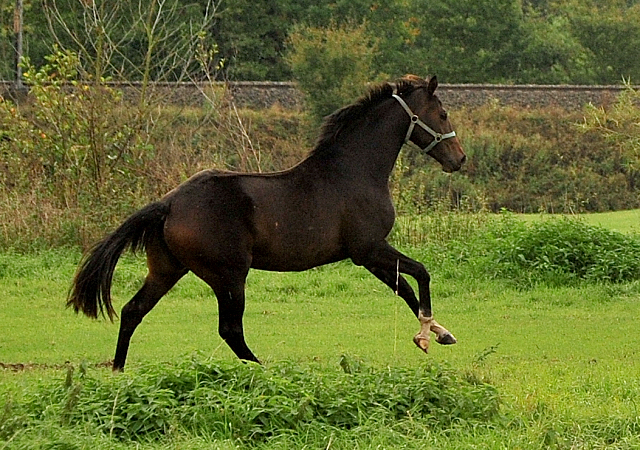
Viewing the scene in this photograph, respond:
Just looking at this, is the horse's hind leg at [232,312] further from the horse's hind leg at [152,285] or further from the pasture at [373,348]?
the horse's hind leg at [152,285]

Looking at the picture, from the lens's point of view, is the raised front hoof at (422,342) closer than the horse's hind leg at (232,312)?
No

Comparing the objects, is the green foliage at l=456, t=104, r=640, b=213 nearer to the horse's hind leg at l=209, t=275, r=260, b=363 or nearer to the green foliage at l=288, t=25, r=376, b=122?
the green foliage at l=288, t=25, r=376, b=122

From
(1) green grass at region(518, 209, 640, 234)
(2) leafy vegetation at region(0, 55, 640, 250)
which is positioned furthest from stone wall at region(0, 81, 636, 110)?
(2) leafy vegetation at region(0, 55, 640, 250)

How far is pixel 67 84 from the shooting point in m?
20.5

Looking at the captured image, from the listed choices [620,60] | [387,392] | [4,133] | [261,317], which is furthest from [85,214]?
[620,60]

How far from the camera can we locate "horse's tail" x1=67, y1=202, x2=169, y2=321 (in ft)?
29.6

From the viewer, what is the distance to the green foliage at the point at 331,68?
3931cm

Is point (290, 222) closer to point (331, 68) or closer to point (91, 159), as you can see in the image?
point (91, 159)

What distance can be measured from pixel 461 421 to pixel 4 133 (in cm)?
1535

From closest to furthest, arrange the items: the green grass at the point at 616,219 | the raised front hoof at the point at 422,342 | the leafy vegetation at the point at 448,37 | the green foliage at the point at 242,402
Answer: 1. the green foliage at the point at 242,402
2. the raised front hoof at the point at 422,342
3. the green grass at the point at 616,219
4. the leafy vegetation at the point at 448,37

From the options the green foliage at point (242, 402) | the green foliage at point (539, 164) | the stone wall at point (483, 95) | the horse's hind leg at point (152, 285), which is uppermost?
the green foliage at point (242, 402)

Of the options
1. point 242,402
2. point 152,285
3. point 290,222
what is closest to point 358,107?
point 290,222

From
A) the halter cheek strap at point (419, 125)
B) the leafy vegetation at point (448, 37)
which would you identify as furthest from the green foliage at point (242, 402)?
the leafy vegetation at point (448, 37)

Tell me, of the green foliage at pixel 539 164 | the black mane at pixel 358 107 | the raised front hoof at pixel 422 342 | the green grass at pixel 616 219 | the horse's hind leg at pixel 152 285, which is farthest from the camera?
the green foliage at pixel 539 164
